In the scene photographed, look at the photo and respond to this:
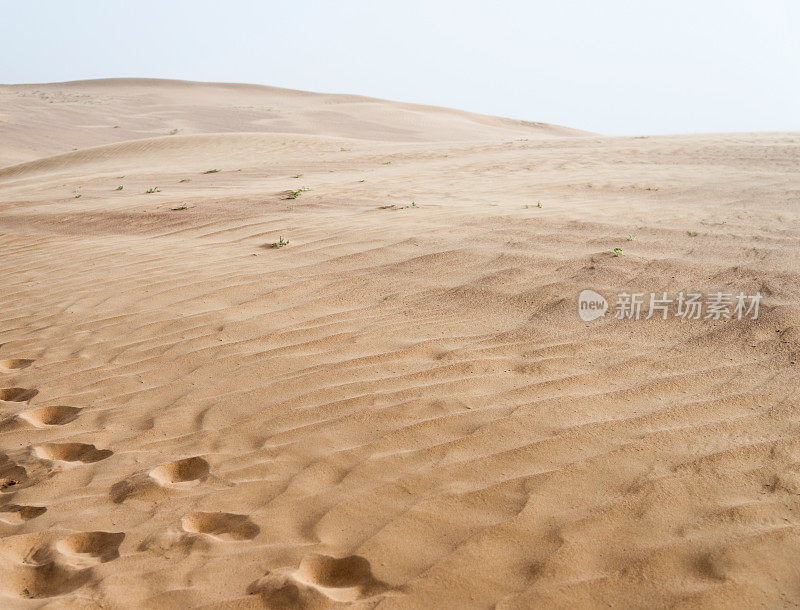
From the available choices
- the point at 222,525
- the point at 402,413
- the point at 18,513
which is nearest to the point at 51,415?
the point at 18,513

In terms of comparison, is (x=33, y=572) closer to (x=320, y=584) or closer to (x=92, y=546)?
(x=92, y=546)

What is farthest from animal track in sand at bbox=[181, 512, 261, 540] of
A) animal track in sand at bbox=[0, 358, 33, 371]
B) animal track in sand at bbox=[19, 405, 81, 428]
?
animal track in sand at bbox=[0, 358, 33, 371]

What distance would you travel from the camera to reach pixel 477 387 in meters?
3.07

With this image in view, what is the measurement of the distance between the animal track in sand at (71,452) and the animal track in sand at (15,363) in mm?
1076

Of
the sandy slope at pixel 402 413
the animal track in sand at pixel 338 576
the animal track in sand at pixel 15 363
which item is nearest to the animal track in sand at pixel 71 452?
the sandy slope at pixel 402 413

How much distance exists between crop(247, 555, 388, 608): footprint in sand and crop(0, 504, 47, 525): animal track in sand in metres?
0.97

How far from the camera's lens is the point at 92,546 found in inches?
89.9

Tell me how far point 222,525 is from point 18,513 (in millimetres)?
771

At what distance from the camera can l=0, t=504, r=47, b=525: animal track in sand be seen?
243 centimetres

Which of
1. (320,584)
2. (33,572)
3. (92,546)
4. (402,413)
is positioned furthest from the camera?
(402,413)

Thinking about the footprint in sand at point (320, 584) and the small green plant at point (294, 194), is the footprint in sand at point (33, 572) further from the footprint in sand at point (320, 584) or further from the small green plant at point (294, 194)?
the small green plant at point (294, 194)

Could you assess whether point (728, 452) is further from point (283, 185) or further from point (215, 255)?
point (283, 185)

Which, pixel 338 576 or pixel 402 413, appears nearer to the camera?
pixel 338 576

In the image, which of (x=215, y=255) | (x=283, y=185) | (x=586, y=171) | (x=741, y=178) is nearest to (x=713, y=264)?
(x=215, y=255)
